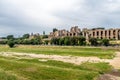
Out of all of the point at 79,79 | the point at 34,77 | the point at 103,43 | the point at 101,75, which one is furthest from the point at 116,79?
the point at 103,43

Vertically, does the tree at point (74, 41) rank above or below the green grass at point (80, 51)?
above

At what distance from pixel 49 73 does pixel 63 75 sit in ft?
7.52

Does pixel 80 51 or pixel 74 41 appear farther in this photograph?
pixel 74 41

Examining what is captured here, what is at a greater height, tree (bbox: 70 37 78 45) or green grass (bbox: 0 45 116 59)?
tree (bbox: 70 37 78 45)

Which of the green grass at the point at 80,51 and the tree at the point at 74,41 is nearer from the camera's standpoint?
the green grass at the point at 80,51

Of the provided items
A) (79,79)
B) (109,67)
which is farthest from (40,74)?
(109,67)

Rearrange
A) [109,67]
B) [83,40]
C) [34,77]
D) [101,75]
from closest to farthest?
[34,77]
[101,75]
[109,67]
[83,40]

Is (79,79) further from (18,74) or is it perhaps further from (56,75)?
(18,74)

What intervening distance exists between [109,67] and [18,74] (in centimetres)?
2632

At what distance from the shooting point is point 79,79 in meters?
47.2

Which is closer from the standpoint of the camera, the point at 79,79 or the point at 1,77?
the point at 1,77

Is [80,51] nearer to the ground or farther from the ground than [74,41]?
nearer to the ground

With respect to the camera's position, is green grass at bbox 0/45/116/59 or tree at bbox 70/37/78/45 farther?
tree at bbox 70/37/78/45

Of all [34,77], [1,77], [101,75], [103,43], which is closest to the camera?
[1,77]
